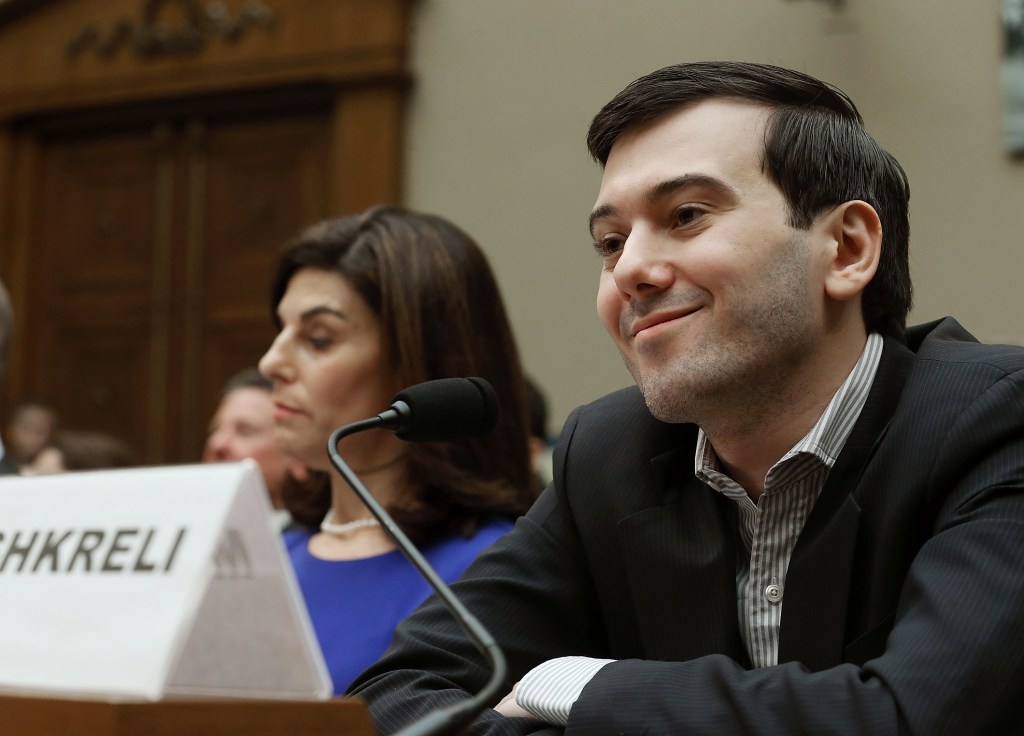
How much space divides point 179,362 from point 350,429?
452cm

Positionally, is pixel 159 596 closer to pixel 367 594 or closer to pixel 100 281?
pixel 367 594

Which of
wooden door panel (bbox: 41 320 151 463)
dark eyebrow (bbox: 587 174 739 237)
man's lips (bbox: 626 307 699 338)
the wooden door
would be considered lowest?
wooden door panel (bbox: 41 320 151 463)

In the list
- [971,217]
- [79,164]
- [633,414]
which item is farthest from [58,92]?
[633,414]

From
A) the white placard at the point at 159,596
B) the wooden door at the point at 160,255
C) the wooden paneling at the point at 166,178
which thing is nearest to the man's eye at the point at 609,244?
the white placard at the point at 159,596

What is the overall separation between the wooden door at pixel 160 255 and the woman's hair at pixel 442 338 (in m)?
3.09

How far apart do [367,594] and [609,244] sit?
0.96 m

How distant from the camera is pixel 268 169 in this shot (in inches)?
222

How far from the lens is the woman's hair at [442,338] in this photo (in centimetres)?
237

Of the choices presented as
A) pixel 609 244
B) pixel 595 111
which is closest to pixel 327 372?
pixel 609 244

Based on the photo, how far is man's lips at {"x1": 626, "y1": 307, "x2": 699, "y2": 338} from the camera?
1509 mm

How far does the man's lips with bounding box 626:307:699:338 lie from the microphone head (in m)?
0.21

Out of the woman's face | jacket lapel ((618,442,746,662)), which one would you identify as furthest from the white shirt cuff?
the woman's face

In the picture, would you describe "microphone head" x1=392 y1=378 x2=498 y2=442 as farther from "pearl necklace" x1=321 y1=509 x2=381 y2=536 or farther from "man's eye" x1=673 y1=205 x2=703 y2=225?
"pearl necklace" x1=321 y1=509 x2=381 y2=536

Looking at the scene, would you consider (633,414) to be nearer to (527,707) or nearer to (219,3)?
(527,707)
